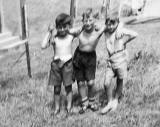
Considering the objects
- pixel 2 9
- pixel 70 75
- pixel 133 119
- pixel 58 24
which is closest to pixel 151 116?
pixel 133 119

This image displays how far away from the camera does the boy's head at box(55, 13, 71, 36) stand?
552 cm

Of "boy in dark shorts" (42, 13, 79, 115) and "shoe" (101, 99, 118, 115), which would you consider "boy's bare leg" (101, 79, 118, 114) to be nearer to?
"shoe" (101, 99, 118, 115)

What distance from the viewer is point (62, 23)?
552 centimetres

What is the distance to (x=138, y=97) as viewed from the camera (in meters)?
6.13

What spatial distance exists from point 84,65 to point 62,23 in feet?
2.41

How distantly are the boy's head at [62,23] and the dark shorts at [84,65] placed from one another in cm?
42

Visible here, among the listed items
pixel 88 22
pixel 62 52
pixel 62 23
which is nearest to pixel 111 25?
pixel 88 22

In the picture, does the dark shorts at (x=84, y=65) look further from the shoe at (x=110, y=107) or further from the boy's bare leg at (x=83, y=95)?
the shoe at (x=110, y=107)

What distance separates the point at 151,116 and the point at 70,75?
1.36 m

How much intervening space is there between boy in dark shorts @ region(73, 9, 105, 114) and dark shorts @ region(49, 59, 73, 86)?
17cm

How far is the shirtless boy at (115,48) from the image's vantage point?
5.57 meters

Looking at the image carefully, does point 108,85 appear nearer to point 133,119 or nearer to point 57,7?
point 133,119

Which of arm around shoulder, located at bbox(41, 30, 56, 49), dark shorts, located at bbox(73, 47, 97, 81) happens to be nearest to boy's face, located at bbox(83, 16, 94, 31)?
dark shorts, located at bbox(73, 47, 97, 81)

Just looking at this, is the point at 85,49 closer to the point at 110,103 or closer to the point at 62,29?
the point at 62,29
